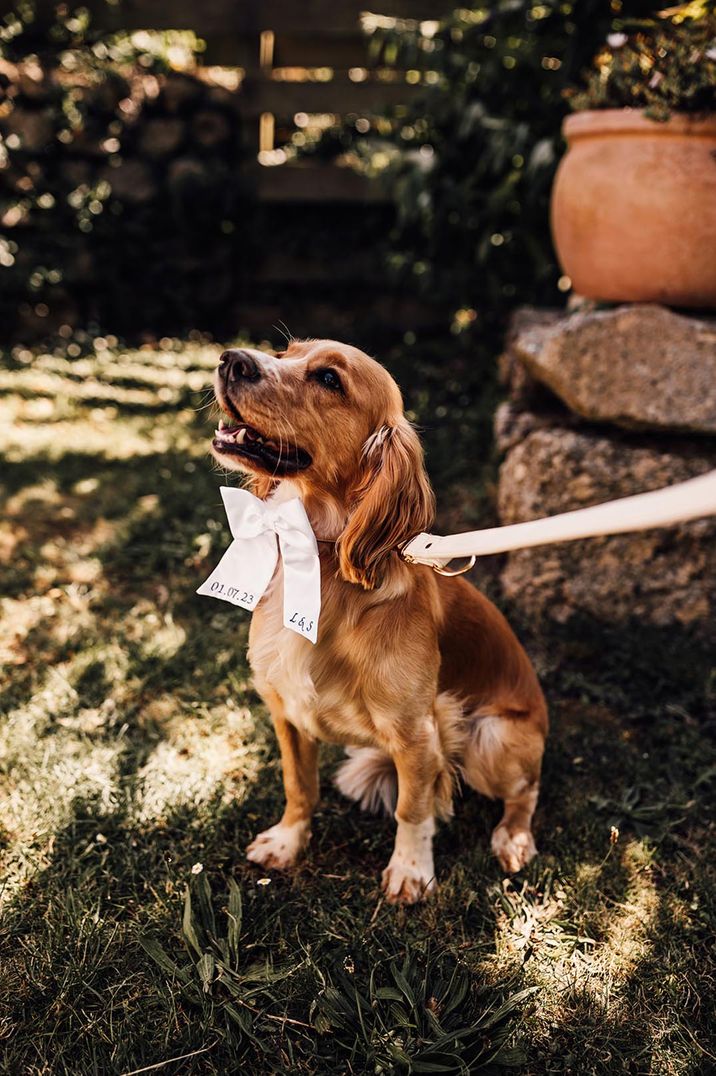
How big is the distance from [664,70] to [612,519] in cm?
281

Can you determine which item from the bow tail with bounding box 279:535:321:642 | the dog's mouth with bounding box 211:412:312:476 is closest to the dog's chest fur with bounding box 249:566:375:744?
the bow tail with bounding box 279:535:321:642

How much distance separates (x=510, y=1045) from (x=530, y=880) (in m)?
0.55

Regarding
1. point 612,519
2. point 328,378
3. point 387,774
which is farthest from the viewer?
point 387,774

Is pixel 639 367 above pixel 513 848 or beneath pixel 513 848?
above

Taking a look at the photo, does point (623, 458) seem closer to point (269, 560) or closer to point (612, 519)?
point (269, 560)

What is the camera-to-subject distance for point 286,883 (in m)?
2.37

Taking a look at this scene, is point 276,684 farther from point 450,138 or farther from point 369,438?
point 450,138

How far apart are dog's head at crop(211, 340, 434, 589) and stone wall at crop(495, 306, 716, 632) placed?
5.23 ft

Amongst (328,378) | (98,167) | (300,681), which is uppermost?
(328,378)

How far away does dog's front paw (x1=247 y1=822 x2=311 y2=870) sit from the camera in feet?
7.93

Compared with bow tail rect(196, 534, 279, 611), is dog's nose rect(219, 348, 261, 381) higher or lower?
higher

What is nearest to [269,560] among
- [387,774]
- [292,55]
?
[387,774]

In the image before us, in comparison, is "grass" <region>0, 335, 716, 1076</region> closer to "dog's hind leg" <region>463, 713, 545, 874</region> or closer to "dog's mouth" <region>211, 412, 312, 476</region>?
"dog's hind leg" <region>463, 713, 545, 874</region>

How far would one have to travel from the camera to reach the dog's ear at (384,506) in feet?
6.44
